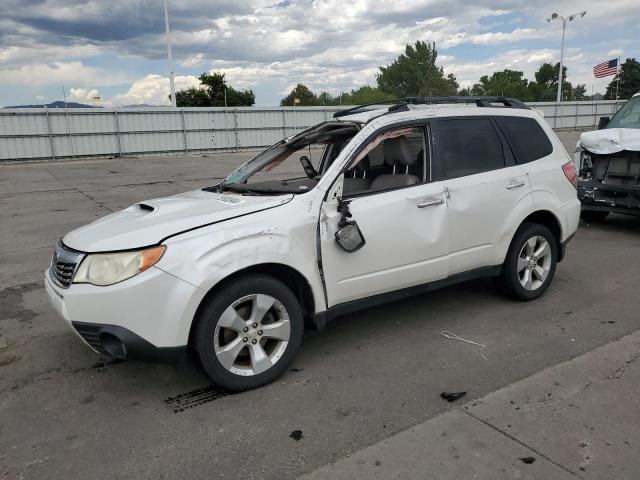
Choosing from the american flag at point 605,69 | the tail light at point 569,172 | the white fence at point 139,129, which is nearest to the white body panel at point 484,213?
the tail light at point 569,172

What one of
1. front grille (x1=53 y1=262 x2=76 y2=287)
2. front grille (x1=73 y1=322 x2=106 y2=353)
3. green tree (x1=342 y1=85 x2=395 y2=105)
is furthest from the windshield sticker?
green tree (x1=342 y1=85 x2=395 y2=105)

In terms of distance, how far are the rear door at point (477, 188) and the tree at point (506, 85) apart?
95253 millimetres

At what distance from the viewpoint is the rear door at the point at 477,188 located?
4.23m

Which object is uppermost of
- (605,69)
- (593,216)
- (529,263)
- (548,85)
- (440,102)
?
(548,85)

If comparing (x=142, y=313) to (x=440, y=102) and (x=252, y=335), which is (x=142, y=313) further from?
(x=440, y=102)

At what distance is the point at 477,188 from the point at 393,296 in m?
1.16

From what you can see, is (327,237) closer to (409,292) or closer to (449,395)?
(409,292)

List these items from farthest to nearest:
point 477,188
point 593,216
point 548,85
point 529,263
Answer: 1. point 548,85
2. point 593,216
3. point 529,263
4. point 477,188

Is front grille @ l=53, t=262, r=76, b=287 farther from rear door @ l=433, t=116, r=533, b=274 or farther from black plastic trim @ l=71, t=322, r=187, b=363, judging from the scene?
rear door @ l=433, t=116, r=533, b=274

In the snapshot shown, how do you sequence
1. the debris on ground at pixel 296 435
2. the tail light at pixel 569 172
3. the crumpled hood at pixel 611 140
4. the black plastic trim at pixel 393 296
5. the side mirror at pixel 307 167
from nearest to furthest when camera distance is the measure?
the debris on ground at pixel 296 435, the black plastic trim at pixel 393 296, the side mirror at pixel 307 167, the tail light at pixel 569 172, the crumpled hood at pixel 611 140

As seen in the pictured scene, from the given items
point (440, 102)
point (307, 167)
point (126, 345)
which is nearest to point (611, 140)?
point (440, 102)

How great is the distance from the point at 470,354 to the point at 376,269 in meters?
0.94

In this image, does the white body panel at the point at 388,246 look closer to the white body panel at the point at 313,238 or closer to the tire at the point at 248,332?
the white body panel at the point at 313,238

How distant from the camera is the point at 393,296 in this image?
4.02 meters
